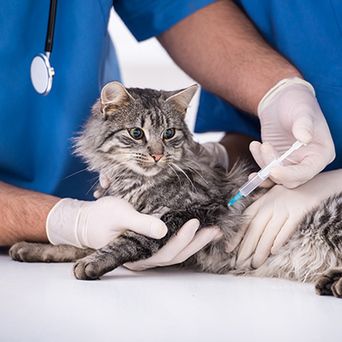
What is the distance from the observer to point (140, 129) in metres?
1.73

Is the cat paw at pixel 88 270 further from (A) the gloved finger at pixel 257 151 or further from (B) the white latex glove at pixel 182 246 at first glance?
(A) the gloved finger at pixel 257 151

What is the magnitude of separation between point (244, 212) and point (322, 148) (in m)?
0.27

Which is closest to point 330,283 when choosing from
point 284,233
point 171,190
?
point 284,233

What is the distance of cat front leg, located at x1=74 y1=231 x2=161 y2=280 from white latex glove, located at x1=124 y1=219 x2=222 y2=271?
29mm

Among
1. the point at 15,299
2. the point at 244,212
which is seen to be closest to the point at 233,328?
the point at 15,299

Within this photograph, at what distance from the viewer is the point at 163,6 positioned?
2.27 meters

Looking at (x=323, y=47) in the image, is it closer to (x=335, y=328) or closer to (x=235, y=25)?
(x=235, y=25)

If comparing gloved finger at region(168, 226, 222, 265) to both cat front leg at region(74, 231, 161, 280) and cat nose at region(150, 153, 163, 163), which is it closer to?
cat front leg at region(74, 231, 161, 280)

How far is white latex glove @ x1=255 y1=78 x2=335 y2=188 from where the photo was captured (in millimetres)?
1702

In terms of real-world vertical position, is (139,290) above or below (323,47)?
below

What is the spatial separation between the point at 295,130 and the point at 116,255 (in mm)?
549

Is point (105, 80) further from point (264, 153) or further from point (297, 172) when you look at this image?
point (297, 172)

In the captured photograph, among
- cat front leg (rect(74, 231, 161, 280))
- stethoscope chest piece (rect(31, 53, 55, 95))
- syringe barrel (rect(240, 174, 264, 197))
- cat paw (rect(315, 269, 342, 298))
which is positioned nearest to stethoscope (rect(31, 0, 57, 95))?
stethoscope chest piece (rect(31, 53, 55, 95))

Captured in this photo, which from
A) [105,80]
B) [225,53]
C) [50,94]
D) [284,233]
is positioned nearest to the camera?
[284,233]
